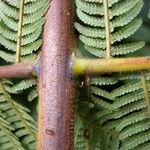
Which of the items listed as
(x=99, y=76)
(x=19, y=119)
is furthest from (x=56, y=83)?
(x=19, y=119)

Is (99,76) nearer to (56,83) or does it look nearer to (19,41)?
(56,83)

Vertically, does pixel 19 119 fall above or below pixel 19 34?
below

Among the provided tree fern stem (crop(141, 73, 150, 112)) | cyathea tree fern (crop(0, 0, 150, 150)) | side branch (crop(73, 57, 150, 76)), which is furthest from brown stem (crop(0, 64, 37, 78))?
tree fern stem (crop(141, 73, 150, 112))

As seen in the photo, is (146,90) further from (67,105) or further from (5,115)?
(5,115)

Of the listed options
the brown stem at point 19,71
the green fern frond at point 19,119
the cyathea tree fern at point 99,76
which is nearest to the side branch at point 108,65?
the cyathea tree fern at point 99,76

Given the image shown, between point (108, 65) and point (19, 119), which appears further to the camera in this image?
point (19, 119)

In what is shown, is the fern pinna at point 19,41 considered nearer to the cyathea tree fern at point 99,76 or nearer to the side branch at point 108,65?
the cyathea tree fern at point 99,76

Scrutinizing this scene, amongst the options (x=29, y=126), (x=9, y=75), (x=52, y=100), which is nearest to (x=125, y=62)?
(x=52, y=100)
